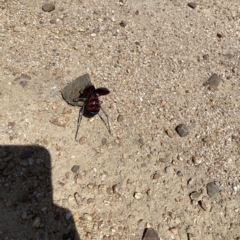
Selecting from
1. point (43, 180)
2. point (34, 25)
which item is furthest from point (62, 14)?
point (43, 180)

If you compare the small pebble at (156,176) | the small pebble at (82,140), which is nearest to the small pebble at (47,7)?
the small pebble at (82,140)

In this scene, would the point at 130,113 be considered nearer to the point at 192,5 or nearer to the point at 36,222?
the point at 36,222

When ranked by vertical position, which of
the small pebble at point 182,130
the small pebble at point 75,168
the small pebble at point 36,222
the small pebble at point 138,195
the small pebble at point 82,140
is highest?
the small pebble at point 182,130

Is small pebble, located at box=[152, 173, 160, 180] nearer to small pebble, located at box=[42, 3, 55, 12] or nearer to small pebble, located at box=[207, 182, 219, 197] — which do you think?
small pebble, located at box=[207, 182, 219, 197]

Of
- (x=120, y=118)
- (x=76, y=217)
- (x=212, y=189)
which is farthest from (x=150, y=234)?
(x=120, y=118)

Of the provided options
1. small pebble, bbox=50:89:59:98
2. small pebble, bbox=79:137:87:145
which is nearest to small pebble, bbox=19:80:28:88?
small pebble, bbox=50:89:59:98

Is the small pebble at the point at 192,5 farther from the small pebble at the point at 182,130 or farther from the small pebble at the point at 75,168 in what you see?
the small pebble at the point at 75,168
